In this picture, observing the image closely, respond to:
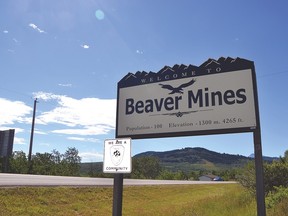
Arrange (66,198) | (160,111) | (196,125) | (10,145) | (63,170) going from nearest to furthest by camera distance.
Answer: (196,125) < (160,111) < (66,198) < (10,145) < (63,170)

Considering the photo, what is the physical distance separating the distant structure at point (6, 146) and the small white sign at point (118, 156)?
3720cm

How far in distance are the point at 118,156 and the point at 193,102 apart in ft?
6.29

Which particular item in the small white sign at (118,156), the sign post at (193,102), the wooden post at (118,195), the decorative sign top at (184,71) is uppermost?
the decorative sign top at (184,71)

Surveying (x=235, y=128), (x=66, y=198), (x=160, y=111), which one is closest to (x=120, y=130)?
(x=160, y=111)

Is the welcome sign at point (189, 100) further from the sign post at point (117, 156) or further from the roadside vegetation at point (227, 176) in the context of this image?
the roadside vegetation at point (227, 176)

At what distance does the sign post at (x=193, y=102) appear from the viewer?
5.59 m

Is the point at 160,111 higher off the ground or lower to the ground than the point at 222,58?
lower

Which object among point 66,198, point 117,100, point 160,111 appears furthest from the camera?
point 66,198

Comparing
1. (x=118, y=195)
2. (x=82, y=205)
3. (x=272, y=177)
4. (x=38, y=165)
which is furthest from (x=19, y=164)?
(x=118, y=195)

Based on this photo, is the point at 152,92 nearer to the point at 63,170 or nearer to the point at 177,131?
the point at 177,131

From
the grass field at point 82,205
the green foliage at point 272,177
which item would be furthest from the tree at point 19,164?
the green foliage at point 272,177

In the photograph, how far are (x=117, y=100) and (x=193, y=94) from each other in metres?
1.85

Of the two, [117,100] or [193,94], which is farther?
[117,100]

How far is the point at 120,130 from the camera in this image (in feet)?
22.7
